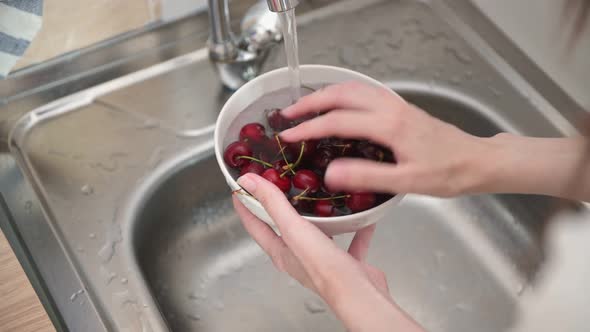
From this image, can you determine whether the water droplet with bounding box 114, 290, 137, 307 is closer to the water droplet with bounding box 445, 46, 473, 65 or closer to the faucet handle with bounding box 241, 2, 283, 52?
the faucet handle with bounding box 241, 2, 283, 52

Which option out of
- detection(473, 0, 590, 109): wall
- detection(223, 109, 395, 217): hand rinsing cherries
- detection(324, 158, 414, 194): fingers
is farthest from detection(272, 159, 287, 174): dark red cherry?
detection(473, 0, 590, 109): wall

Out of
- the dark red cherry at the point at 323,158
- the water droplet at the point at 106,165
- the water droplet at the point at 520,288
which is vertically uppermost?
the water droplet at the point at 106,165

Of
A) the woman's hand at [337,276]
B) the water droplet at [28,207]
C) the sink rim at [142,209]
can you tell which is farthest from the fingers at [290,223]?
the water droplet at [28,207]

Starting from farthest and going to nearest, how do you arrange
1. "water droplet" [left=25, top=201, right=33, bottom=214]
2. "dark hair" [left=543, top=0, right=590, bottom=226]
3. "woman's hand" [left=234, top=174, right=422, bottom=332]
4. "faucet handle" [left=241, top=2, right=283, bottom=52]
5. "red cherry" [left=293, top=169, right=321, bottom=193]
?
"faucet handle" [left=241, top=2, right=283, bottom=52] < "water droplet" [left=25, top=201, right=33, bottom=214] < "red cherry" [left=293, top=169, right=321, bottom=193] < "woman's hand" [left=234, top=174, right=422, bottom=332] < "dark hair" [left=543, top=0, right=590, bottom=226]

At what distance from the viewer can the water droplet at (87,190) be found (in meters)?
0.76

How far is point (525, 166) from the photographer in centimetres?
58

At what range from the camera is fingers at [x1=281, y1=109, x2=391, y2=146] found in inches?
21.8

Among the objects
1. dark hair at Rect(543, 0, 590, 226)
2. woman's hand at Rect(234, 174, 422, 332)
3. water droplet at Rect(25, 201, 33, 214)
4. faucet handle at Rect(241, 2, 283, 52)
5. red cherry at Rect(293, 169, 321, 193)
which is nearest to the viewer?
dark hair at Rect(543, 0, 590, 226)

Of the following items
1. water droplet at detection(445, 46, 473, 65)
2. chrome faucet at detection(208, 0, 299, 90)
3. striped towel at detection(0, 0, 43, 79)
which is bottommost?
A: water droplet at detection(445, 46, 473, 65)

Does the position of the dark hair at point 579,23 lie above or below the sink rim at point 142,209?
above

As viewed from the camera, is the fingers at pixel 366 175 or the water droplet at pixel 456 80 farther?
the water droplet at pixel 456 80

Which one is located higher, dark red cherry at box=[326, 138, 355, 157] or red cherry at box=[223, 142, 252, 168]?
red cherry at box=[223, 142, 252, 168]

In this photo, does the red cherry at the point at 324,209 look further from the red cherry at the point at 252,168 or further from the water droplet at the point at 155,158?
the water droplet at the point at 155,158

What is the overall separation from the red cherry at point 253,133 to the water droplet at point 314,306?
26 centimetres
